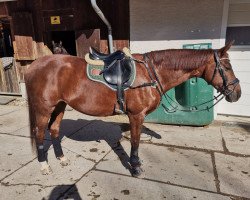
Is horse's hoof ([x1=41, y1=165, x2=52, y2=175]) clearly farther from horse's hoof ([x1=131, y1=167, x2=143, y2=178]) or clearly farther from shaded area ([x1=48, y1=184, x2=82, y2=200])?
horse's hoof ([x1=131, y1=167, x2=143, y2=178])

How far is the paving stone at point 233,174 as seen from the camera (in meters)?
3.30

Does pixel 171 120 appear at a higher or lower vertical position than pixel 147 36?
lower

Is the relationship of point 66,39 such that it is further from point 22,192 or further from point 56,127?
point 22,192

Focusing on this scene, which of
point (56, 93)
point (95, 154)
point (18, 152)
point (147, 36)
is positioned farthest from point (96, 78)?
point (147, 36)

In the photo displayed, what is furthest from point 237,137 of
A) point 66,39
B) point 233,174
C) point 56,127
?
point 66,39

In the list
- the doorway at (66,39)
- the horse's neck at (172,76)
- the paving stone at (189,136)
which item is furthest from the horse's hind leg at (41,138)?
the doorway at (66,39)

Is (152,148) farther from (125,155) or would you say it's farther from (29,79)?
(29,79)

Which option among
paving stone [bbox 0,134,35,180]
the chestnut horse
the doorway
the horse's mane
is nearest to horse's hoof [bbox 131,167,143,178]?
the chestnut horse

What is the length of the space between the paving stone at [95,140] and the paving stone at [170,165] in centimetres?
25

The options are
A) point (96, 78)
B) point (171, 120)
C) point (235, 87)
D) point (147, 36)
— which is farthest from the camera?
point (147, 36)

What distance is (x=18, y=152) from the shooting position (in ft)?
14.7

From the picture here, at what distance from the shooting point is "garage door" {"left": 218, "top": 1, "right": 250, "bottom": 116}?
219 inches

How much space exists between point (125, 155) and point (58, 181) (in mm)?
1283

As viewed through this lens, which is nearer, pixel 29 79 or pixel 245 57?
pixel 29 79
